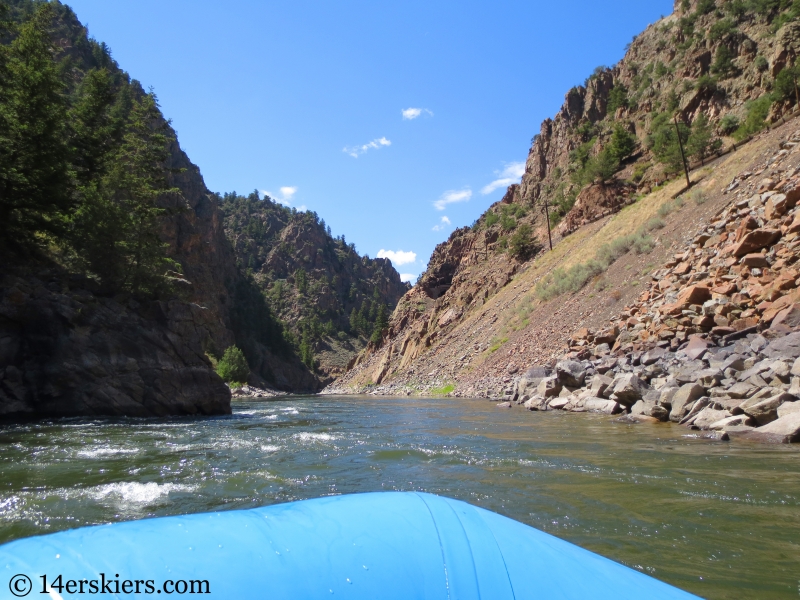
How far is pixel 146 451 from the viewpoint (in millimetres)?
7758

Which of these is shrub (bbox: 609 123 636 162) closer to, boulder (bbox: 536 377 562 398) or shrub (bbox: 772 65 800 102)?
shrub (bbox: 772 65 800 102)

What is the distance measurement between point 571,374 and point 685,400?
4967mm

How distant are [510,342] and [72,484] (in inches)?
928

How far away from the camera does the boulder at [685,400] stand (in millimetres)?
8867

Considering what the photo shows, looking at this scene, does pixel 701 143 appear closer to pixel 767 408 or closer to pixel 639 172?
pixel 639 172

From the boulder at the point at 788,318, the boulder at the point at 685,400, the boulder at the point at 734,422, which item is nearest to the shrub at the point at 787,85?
the boulder at the point at 788,318

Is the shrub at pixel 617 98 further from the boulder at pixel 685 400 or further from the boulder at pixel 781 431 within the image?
the boulder at pixel 781 431

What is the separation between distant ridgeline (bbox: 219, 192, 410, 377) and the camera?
126 m

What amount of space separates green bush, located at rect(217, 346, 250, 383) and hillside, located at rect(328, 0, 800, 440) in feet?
48.1

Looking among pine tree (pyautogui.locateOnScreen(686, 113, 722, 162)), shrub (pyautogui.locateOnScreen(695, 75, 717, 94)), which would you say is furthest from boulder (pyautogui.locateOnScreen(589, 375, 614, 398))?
shrub (pyautogui.locateOnScreen(695, 75, 717, 94))

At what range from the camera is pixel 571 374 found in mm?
13914

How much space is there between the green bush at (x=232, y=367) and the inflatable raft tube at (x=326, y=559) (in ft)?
157

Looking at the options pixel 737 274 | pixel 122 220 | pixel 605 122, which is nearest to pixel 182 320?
pixel 122 220

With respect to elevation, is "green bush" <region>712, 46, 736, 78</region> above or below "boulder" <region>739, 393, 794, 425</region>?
above
